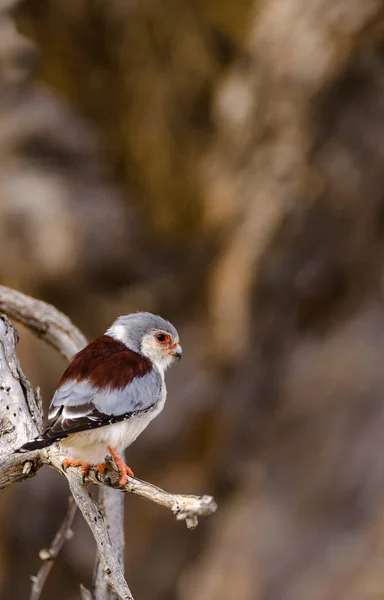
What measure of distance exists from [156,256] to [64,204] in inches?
45.0

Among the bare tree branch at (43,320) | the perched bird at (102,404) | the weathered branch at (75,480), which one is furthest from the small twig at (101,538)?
the bare tree branch at (43,320)

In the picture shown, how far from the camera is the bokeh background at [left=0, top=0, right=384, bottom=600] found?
756 cm

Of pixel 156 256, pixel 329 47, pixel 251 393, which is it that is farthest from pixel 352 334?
pixel 329 47

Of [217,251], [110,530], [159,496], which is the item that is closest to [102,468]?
[159,496]

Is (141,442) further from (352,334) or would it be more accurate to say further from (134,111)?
(134,111)

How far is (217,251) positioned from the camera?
8281 mm

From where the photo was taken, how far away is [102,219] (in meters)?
8.24

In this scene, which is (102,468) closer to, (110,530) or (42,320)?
(110,530)

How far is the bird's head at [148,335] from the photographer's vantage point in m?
3.20

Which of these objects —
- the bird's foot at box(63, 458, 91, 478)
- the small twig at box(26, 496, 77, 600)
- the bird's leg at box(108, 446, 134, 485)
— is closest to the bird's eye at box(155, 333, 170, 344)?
the bird's leg at box(108, 446, 134, 485)

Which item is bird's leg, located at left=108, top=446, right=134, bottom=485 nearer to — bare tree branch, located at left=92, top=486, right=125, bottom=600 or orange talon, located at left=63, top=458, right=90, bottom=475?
orange talon, located at left=63, top=458, right=90, bottom=475

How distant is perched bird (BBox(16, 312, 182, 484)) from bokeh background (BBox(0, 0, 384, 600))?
4.93 m

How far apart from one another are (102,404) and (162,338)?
0.64 metres

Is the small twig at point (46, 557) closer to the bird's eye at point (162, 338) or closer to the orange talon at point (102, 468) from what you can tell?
the orange talon at point (102, 468)
